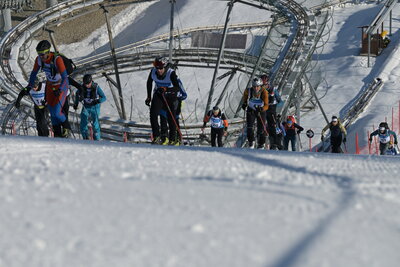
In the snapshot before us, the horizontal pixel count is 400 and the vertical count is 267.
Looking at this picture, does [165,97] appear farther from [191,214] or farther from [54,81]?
[191,214]

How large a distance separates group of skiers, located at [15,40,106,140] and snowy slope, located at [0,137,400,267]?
4344 mm

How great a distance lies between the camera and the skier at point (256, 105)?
1281cm

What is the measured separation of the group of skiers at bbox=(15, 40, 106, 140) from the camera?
9.98m

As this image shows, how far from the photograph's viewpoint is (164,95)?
1099 centimetres

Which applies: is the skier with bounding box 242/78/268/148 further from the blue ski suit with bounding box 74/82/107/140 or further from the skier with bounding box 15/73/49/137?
the skier with bounding box 15/73/49/137

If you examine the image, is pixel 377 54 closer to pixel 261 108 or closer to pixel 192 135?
pixel 192 135

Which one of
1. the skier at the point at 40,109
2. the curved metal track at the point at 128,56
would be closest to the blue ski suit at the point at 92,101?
the skier at the point at 40,109

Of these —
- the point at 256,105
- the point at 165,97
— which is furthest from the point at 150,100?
the point at 256,105

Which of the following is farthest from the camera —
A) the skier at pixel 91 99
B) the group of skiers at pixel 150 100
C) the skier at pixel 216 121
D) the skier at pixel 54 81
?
the skier at pixel 216 121

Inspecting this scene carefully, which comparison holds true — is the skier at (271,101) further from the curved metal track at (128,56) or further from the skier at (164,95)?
the curved metal track at (128,56)

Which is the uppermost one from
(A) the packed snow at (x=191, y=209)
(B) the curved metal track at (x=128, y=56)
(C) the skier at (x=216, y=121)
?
(B) the curved metal track at (x=128, y=56)

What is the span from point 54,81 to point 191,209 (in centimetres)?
664

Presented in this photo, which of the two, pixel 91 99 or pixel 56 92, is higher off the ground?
pixel 56 92

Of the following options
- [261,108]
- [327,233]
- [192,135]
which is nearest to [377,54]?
[192,135]
